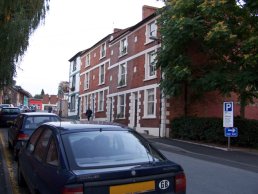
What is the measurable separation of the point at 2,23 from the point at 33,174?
31.9 feet

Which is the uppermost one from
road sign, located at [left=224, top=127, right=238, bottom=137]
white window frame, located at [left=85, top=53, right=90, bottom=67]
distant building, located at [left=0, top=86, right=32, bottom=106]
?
white window frame, located at [left=85, top=53, right=90, bottom=67]

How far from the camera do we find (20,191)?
847 cm

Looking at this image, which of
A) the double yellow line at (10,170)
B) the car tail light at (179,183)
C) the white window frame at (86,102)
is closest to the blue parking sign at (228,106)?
the double yellow line at (10,170)

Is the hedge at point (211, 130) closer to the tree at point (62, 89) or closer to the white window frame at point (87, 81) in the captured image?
the tree at point (62, 89)

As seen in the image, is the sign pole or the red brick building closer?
the sign pole

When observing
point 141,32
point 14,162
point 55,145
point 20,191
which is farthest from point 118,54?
point 55,145

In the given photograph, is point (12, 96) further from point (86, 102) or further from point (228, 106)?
point (228, 106)

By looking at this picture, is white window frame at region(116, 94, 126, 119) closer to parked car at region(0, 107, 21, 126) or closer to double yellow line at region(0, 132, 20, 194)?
parked car at region(0, 107, 21, 126)

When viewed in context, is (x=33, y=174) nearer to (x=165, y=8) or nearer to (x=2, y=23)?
(x=2, y=23)

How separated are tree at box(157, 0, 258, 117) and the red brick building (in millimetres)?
2116

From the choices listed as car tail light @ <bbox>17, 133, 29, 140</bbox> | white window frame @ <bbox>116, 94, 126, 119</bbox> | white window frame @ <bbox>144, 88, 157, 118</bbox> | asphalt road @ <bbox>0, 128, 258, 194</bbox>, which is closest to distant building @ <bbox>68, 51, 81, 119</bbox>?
white window frame @ <bbox>116, 94, 126, 119</bbox>

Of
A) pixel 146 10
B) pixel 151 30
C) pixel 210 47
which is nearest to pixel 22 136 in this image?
pixel 210 47

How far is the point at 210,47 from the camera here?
22.6 metres

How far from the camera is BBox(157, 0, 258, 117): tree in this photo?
20078 mm
